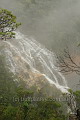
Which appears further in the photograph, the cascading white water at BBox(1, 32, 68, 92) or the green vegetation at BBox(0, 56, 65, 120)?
the cascading white water at BBox(1, 32, 68, 92)

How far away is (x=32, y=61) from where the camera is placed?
1970cm

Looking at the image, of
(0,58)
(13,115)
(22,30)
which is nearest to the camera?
(13,115)

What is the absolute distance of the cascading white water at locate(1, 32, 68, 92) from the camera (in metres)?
16.8

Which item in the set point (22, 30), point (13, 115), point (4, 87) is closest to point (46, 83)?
point (4, 87)

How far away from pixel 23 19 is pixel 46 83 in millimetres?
19041

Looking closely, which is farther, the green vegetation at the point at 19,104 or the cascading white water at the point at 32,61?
the cascading white water at the point at 32,61

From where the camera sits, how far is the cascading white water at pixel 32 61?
16.8 metres

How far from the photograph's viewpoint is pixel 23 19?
31.2 m

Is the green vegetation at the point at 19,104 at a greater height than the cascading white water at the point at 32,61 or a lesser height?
lesser

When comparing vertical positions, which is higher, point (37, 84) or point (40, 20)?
point (40, 20)

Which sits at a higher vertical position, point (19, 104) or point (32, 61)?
point (32, 61)

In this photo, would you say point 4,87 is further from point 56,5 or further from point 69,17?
point 56,5

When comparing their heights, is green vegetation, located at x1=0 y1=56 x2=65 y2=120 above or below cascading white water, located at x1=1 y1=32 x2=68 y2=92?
below

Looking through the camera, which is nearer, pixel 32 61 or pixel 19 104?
pixel 19 104
